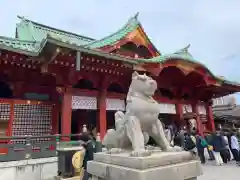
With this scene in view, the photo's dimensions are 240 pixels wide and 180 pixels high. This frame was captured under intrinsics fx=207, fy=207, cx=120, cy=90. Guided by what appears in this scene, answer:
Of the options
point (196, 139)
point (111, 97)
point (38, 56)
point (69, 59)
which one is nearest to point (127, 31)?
point (111, 97)

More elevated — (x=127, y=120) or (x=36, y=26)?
(x=36, y=26)

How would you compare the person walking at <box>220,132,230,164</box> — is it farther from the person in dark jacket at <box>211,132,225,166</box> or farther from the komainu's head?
the komainu's head

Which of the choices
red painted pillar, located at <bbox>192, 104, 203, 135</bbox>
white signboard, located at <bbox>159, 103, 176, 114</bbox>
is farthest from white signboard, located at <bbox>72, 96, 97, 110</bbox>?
red painted pillar, located at <bbox>192, 104, 203, 135</bbox>

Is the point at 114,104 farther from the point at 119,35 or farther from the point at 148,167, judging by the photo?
the point at 148,167

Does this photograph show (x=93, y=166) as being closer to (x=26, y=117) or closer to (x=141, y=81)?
(x=141, y=81)

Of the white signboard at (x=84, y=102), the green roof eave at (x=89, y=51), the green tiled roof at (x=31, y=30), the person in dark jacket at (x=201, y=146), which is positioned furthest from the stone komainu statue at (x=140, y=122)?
the green tiled roof at (x=31, y=30)

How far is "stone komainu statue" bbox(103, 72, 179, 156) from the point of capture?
318 centimetres

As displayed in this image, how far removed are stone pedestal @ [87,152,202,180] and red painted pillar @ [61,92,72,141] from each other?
16.6 feet

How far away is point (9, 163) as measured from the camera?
20.6ft

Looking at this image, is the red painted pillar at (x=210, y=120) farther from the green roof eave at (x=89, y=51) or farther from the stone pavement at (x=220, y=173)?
the green roof eave at (x=89, y=51)

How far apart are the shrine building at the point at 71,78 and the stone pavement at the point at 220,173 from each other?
14.8ft

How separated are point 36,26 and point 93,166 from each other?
12.7 m

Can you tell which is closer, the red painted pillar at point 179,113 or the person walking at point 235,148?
the person walking at point 235,148

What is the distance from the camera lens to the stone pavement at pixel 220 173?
612 centimetres
